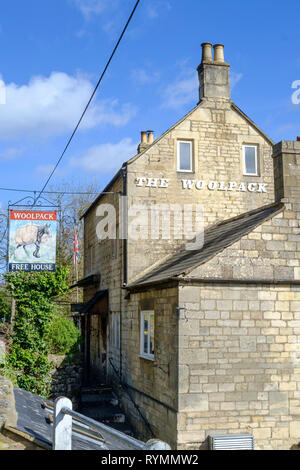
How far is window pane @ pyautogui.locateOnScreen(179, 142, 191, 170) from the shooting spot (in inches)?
653

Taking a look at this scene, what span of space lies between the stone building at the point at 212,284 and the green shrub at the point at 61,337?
66.4 inches

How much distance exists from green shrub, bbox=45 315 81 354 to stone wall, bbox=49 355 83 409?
11.7 inches

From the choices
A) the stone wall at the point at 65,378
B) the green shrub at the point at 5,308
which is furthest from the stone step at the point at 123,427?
the green shrub at the point at 5,308

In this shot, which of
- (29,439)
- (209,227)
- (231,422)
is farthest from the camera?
(209,227)

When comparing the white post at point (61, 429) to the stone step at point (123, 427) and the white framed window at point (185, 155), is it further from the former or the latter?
the white framed window at point (185, 155)

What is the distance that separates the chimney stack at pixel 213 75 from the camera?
55.7 feet

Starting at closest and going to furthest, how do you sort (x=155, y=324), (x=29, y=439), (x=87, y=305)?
(x=29, y=439)
(x=155, y=324)
(x=87, y=305)

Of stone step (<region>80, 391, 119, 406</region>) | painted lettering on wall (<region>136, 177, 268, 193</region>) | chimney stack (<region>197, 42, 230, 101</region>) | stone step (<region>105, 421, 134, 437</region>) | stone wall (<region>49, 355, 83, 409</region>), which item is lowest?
stone step (<region>105, 421, 134, 437</region>)

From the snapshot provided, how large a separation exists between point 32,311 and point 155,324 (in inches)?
175

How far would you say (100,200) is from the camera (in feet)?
69.1

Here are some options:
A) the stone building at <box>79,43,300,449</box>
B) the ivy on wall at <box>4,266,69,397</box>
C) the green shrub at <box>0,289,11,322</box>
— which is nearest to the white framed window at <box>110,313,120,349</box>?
the stone building at <box>79,43,300,449</box>

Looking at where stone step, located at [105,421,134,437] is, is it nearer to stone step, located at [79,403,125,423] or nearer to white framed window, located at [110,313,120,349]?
stone step, located at [79,403,125,423]
